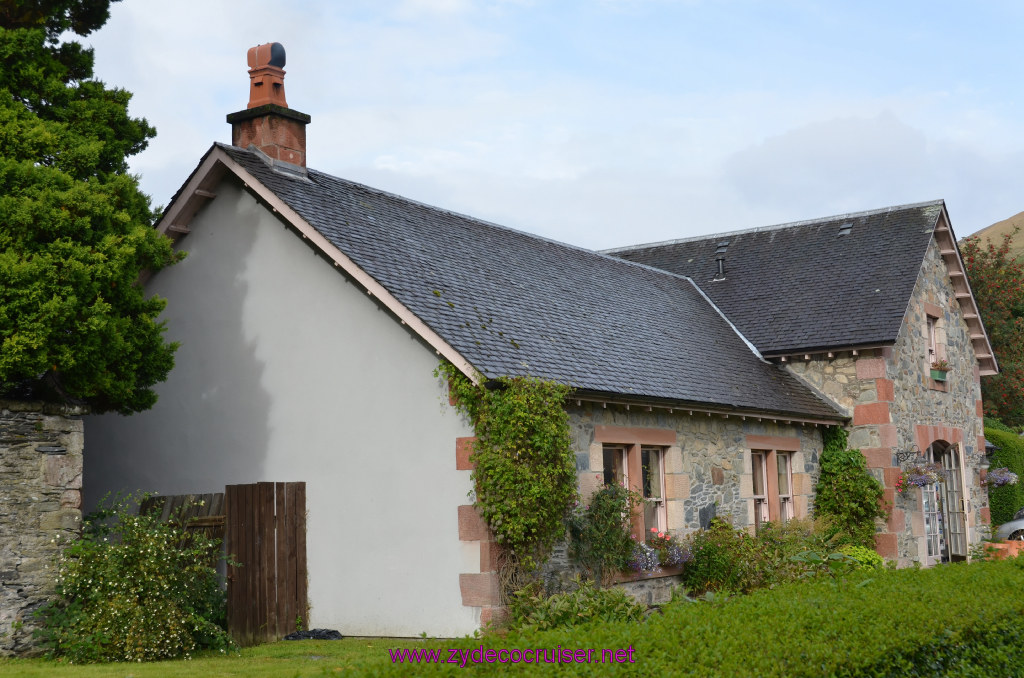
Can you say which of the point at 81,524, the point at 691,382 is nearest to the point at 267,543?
the point at 81,524

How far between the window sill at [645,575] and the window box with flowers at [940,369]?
8956 millimetres

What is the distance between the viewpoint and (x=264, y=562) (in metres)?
12.4

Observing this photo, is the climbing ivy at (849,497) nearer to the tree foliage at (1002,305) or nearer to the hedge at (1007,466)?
the hedge at (1007,466)

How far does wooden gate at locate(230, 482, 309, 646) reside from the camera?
12266mm

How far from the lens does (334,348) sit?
13.0 m

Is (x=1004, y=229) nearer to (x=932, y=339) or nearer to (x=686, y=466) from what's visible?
(x=932, y=339)

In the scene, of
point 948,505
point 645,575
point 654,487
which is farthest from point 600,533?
point 948,505

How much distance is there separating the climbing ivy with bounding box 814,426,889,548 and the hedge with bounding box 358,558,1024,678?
848cm

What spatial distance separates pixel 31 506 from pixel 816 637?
7886 mm

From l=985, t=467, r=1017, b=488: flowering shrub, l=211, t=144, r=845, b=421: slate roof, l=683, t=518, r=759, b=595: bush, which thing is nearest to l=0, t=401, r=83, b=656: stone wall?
l=211, t=144, r=845, b=421: slate roof

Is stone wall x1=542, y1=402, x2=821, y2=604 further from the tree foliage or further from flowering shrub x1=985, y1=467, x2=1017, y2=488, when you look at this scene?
the tree foliage

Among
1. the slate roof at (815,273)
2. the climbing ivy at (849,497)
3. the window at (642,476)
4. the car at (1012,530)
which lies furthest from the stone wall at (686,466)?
the car at (1012,530)

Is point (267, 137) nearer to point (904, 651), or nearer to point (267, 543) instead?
point (267, 543)

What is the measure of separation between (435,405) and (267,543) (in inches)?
102
